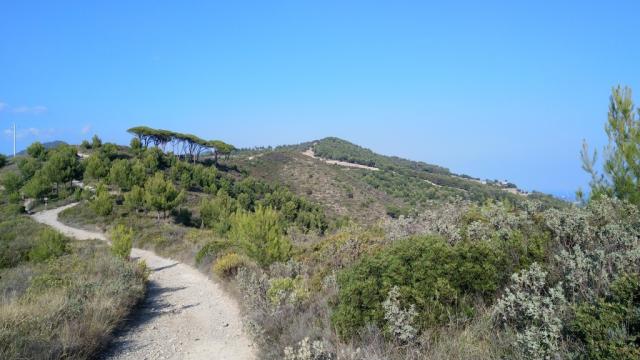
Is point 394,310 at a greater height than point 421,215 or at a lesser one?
lesser

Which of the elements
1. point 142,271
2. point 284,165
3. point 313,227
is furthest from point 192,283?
point 284,165

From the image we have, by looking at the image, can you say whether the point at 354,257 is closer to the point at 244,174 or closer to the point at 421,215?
the point at 421,215

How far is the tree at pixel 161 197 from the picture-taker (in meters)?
34.8

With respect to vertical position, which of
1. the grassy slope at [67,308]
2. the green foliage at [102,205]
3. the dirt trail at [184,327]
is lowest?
the green foliage at [102,205]

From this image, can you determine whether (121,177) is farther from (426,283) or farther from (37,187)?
(426,283)

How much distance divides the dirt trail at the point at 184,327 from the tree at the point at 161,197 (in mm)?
23325

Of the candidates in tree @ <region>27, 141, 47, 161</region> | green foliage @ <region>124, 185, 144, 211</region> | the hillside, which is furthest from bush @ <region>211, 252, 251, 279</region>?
tree @ <region>27, 141, 47, 161</region>

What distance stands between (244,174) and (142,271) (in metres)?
56.0

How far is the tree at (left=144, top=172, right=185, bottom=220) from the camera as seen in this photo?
114ft

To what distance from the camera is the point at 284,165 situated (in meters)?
77.2

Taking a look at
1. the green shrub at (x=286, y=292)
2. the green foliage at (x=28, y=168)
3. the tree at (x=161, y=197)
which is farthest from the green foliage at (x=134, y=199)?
the green shrub at (x=286, y=292)

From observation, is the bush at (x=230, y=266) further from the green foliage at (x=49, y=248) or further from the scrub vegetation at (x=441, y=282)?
the green foliage at (x=49, y=248)

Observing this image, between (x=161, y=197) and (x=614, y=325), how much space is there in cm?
3577

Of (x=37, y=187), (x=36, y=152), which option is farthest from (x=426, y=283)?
(x=36, y=152)
